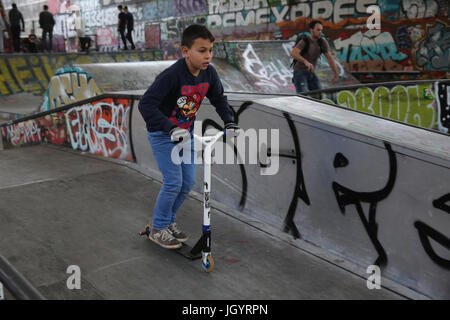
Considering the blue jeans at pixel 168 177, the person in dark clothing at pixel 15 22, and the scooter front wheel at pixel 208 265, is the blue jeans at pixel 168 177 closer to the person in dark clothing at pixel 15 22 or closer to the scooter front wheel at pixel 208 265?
the scooter front wheel at pixel 208 265

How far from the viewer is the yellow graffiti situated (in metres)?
7.62

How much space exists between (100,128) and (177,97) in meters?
3.55

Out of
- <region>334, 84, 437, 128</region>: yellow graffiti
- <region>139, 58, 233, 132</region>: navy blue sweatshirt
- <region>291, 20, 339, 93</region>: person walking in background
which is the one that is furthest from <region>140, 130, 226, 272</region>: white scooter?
<region>334, 84, 437, 128</region>: yellow graffiti

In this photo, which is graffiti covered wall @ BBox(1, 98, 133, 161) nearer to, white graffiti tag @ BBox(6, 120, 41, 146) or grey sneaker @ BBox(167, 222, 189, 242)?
white graffiti tag @ BBox(6, 120, 41, 146)

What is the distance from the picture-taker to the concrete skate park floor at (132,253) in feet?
9.50

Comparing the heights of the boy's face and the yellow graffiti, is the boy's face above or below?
above

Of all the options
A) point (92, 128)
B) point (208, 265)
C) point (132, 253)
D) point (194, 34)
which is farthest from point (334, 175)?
point (92, 128)

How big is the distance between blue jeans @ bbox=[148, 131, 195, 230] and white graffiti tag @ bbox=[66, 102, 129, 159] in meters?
2.65

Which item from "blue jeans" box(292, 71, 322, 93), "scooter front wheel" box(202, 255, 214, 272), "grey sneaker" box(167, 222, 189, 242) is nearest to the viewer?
"scooter front wheel" box(202, 255, 214, 272)

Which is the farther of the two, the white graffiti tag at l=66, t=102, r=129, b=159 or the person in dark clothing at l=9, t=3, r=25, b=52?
the person in dark clothing at l=9, t=3, r=25, b=52

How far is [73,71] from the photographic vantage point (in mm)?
9195

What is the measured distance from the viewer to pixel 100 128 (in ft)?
20.8

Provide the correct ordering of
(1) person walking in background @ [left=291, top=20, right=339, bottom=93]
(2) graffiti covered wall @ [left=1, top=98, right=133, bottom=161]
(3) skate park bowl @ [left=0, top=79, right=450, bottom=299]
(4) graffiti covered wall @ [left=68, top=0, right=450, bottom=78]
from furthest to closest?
(4) graffiti covered wall @ [left=68, top=0, right=450, bottom=78] < (1) person walking in background @ [left=291, top=20, right=339, bottom=93] < (2) graffiti covered wall @ [left=1, top=98, right=133, bottom=161] < (3) skate park bowl @ [left=0, top=79, right=450, bottom=299]
